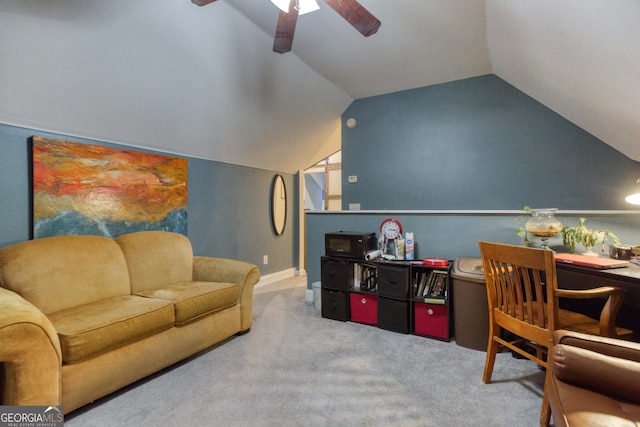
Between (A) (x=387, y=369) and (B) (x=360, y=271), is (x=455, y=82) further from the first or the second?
(A) (x=387, y=369)

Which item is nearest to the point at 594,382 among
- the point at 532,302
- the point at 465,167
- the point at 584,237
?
the point at 532,302

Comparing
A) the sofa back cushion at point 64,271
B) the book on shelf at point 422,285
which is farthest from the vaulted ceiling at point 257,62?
the book on shelf at point 422,285

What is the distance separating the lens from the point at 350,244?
3.01m

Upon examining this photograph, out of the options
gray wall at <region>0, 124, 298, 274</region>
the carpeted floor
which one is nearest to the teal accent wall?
gray wall at <region>0, 124, 298, 274</region>

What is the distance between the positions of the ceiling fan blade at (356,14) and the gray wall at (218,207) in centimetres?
229

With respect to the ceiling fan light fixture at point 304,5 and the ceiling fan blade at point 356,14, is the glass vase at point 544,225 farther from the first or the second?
the ceiling fan light fixture at point 304,5

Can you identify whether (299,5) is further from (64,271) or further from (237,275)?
(64,271)

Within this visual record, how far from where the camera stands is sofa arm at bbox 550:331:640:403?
1035 mm

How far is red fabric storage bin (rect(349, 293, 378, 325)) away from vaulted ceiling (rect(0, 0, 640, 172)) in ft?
7.49

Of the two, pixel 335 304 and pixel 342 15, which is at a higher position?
pixel 342 15

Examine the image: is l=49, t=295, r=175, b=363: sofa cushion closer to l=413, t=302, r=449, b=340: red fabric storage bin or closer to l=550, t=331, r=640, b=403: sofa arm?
l=413, t=302, r=449, b=340: red fabric storage bin

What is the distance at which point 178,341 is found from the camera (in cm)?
216

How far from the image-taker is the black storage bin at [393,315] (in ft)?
8.86

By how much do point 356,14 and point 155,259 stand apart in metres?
2.41
